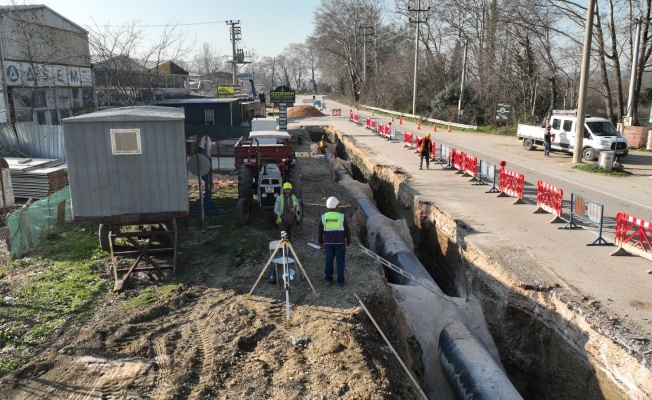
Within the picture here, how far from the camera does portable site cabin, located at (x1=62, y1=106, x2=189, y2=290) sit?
9.60m

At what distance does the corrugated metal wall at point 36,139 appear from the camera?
20062 mm

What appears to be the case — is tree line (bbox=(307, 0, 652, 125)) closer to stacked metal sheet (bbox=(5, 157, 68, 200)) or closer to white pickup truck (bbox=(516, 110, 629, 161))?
white pickup truck (bbox=(516, 110, 629, 161))

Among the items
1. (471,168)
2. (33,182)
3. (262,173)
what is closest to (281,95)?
(471,168)

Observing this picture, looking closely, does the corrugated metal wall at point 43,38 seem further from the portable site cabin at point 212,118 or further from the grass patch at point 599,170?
the grass patch at point 599,170

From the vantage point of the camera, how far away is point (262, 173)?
13.1 m

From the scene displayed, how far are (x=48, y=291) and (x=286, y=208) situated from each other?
4601 mm

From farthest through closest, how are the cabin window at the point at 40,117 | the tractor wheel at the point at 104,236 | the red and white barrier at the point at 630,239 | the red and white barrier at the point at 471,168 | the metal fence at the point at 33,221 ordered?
the cabin window at the point at 40,117
the red and white barrier at the point at 471,168
the metal fence at the point at 33,221
the tractor wheel at the point at 104,236
the red and white barrier at the point at 630,239

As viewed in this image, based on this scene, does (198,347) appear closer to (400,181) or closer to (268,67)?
(400,181)

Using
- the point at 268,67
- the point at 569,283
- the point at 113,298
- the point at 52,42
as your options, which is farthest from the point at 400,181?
the point at 268,67

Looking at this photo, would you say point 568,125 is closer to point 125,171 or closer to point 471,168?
point 471,168

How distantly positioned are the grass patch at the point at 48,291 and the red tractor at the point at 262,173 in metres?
3.70

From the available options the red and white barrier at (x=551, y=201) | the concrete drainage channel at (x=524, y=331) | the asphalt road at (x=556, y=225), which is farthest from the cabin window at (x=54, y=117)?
the red and white barrier at (x=551, y=201)

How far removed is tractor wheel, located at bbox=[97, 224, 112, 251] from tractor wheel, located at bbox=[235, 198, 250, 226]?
123 inches

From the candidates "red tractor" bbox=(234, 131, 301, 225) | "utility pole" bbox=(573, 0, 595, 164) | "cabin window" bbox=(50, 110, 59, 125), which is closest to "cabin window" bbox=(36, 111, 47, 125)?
"cabin window" bbox=(50, 110, 59, 125)
